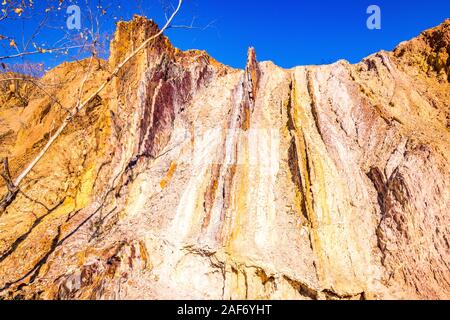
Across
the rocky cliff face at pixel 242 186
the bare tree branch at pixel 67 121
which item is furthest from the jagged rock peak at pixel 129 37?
the bare tree branch at pixel 67 121

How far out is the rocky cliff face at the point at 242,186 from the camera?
7770mm

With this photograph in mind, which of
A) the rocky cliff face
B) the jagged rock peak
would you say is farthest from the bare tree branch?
the jagged rock peak

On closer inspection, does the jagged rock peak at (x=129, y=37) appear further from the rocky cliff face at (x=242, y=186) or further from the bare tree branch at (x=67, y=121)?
the bare tree branch at (x=67, y=121)

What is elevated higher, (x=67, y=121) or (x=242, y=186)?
(x=242, y=186)

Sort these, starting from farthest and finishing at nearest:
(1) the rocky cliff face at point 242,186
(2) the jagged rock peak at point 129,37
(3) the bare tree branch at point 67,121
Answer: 1. (2) the jagged rock peak at point 129,37
2. (1) the rocky cliff face at point 242,186
3. (3) the bare tree branch at point 67,121

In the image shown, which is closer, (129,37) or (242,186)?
(242,186)

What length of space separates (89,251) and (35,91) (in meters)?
19.6

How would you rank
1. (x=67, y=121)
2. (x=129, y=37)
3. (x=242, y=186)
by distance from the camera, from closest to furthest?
(x=67, y=121), (x=242, y=186), (x=129, y=37)

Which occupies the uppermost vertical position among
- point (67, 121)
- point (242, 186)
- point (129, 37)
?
point (129, 37)

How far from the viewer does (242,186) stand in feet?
32.7

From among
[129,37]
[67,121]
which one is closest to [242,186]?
[67,121]

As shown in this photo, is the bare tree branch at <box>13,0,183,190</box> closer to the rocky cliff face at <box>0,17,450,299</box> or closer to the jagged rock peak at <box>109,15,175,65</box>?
the rocky cliff face at <box>0,17,450,299</box>

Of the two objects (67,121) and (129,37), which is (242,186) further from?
(129,37)
